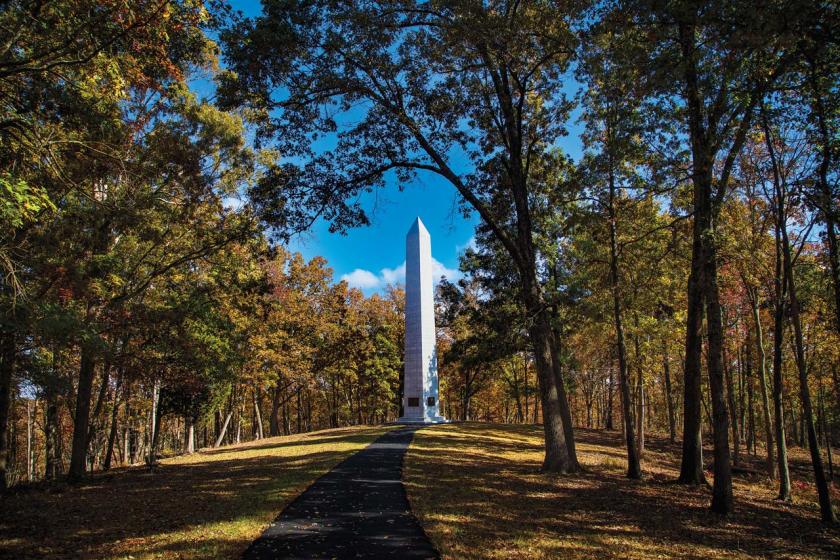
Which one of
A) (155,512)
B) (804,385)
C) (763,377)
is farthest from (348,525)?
(763,377)

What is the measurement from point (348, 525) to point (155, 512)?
3.85 m

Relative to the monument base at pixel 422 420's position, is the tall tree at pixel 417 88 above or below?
above

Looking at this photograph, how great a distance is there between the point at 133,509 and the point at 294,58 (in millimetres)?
10136

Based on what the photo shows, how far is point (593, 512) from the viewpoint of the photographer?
871 centimetres

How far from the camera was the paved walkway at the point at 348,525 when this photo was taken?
5.93 metres

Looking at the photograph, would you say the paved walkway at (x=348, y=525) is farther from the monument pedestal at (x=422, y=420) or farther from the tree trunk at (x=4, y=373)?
the monument pedestal at (x=422, y=420)

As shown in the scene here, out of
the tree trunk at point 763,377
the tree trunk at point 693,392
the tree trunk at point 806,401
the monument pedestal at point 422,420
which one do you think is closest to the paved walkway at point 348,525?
the tree trunk at point 693,392

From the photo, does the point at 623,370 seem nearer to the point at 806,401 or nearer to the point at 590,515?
the point at 806,401

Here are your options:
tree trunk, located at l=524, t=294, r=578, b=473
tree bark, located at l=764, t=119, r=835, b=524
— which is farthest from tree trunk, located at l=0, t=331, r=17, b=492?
tree bark, located at l=764, t=119, r=835, b=524

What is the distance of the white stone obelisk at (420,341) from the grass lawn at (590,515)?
14.9 meters

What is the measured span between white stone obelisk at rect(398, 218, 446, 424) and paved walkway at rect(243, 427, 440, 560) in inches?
753

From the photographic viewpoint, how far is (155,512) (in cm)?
843

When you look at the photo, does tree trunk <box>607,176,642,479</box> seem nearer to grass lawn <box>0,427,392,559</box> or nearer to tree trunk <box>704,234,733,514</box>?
tree trunk <box>704,234,733,514</box>

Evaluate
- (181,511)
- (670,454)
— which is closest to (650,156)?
(181,511)
